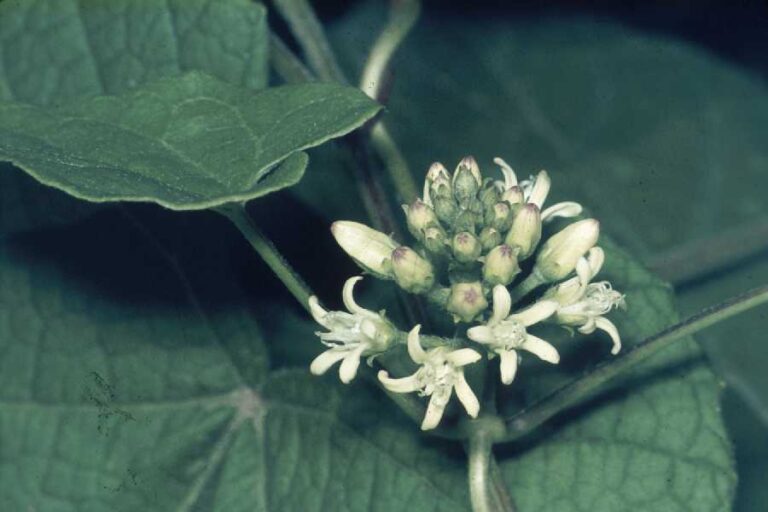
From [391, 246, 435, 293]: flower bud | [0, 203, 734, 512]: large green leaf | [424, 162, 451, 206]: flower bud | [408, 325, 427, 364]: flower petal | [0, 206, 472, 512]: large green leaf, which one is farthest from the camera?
[0, 206, 472, 512]: large green leaf

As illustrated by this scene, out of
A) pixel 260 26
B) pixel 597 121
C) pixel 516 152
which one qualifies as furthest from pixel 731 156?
pixel 260 26

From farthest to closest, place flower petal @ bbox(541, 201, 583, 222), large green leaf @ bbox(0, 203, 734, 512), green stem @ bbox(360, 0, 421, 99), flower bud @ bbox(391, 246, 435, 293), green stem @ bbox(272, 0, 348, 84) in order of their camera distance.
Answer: green stem @ bbox(272, 0, 348, 84) → green stem @ bbox(360, 0, 421, 99) → large green leaf @ bbox(0, 203, 734, 512) → flower petal @ bbox(541, 201, 583, 222) → flower bud @ bbox(391, 246, 435, 293)

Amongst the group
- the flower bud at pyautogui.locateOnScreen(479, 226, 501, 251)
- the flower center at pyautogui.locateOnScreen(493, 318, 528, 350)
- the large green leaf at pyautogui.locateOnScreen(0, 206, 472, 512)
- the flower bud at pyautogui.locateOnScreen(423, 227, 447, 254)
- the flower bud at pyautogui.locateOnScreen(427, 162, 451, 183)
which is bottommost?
the large green leaf at pyautogui.locateOnScreen(0, 206, 472, 512)

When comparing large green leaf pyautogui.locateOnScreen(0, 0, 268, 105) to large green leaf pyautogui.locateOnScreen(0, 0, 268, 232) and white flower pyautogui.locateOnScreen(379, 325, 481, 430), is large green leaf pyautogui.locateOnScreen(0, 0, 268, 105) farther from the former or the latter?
white flower pyautogui.locateOnScreen(379, 325, 481, 430)

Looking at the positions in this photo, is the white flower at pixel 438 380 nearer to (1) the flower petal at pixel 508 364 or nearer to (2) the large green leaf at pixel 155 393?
(1) the flower petal at pixel 508 364

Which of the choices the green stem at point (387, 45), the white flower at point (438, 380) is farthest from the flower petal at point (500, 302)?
the green stem at point (387, 45)

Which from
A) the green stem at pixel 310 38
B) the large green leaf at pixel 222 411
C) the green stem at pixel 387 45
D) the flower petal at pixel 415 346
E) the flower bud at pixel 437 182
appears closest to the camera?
the flower petal at pixel 415 346

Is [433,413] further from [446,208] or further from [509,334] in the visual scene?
[446,208]

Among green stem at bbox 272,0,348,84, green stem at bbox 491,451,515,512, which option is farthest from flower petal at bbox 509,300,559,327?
green stem at bbox 272,0,348,84
